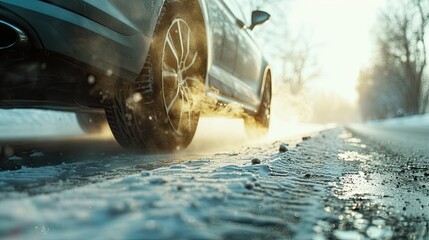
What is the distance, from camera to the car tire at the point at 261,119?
599 cm

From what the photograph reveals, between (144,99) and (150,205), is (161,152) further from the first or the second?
(150,205)

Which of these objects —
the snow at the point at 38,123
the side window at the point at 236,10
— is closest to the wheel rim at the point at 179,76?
the side window at the point at 236,10

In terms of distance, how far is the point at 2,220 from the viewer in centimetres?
102

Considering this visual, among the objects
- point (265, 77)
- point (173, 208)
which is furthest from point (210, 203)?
point (265, 77)

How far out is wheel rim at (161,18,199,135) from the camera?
2.97 metres

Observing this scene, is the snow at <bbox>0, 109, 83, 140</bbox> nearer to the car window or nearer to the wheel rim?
the car window

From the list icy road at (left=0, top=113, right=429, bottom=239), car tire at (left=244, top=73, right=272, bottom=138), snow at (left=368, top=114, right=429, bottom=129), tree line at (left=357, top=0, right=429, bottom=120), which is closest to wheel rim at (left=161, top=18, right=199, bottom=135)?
icy road at (left=0, top=113, right=429, bottom=239)

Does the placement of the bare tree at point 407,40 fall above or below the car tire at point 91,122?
above

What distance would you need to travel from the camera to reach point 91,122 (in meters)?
5.68

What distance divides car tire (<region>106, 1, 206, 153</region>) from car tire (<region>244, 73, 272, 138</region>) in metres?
2.65

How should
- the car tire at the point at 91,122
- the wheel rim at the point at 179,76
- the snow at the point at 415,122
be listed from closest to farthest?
the wheel rim at the point at 179,76 < the car tire at the point at 91,122 < the snow at the point at 415,122

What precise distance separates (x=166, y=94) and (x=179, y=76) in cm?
22

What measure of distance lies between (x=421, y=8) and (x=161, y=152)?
33388 millimetres

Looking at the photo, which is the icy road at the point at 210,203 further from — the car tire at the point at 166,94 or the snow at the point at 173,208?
the car tire at the point at 166,94
